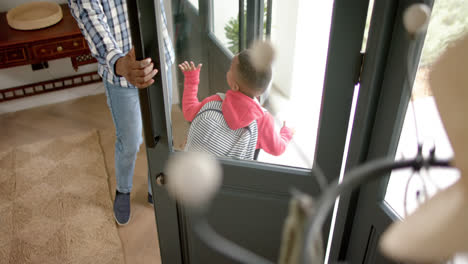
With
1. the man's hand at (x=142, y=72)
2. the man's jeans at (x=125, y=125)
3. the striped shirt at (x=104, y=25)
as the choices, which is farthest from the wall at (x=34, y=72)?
the man's hand at (x=142, y=72)

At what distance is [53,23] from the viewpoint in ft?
9.16

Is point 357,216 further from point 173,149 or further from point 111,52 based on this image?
point 111,52

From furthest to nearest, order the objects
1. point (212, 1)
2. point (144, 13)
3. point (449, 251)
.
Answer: point (212, 1) → point (144, 13) → point (449, 251)

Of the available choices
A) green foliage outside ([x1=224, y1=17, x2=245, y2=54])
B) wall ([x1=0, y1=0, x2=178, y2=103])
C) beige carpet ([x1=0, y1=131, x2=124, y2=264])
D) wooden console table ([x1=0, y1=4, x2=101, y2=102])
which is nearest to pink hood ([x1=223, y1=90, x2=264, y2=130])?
green foliage outside ([x1=224, y1=17, x2=245, y2=54])

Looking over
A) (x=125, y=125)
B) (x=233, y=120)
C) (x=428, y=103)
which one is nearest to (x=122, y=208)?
(x=125, y=125)

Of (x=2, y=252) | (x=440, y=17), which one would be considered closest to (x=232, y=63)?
(x=440, y=17)

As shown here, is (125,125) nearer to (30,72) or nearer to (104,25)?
(104,25)

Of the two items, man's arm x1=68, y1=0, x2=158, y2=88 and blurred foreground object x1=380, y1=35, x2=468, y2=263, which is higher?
blurred foreground object x1=380, y1=35, x2=468, y2=263

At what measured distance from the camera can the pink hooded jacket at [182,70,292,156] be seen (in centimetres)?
122

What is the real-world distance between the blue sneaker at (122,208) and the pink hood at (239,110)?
1217 millimetres

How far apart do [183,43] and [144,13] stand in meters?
0.27

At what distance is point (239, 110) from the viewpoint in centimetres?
123

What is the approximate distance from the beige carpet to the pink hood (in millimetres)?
1171

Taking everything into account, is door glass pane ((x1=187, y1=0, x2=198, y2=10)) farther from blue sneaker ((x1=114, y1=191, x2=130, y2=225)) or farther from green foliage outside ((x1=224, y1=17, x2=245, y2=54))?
blue sneaker ((x1=114, y1=191, x2=130, y2=225))
